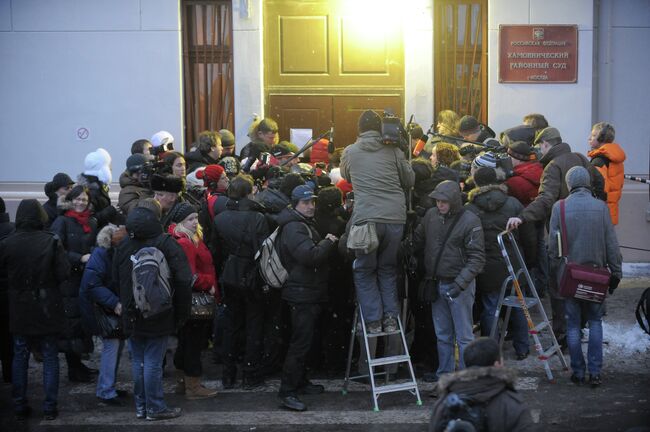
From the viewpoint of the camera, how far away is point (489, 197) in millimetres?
8859

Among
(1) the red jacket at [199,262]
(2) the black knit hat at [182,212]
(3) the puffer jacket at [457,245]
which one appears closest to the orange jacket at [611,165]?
(3) the puffer jacket at [457,245]

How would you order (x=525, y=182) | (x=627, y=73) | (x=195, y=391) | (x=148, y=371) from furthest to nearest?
(x=627, y=73) < (x=525, y=182) < (x=195, y=391) < (x=148, y=371)

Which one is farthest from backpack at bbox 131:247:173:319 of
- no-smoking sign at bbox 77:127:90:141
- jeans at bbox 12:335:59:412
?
no-smoking sign at bbox 77:127:90:141

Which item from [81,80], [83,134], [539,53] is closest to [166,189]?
[83,134]

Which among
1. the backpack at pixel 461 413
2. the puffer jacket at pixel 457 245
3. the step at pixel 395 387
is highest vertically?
the puffer jacket at pixel 457 245

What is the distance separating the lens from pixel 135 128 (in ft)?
43.3

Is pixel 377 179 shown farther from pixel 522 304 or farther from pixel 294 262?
pixel 522 304

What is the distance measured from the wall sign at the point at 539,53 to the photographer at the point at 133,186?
17.7 feet

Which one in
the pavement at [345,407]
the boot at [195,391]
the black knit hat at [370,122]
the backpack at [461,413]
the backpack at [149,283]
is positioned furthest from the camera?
the boot at [195,391]

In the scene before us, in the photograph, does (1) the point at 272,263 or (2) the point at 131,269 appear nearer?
(2) the point at 131,269

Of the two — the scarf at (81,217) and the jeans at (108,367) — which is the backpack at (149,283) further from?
the scarf at (81,217)

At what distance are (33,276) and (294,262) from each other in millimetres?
2206

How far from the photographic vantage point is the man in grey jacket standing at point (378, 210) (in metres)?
8.30

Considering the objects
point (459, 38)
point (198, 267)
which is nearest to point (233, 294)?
point (198, 267)
